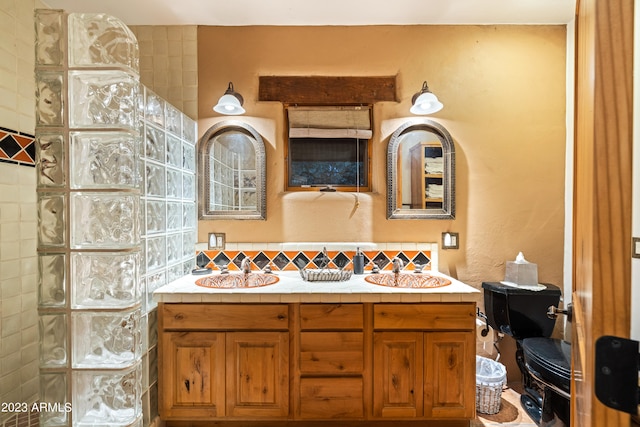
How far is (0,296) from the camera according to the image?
5.20ft

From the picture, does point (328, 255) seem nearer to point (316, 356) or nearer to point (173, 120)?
point (316, 356)

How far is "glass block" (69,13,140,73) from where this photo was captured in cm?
119

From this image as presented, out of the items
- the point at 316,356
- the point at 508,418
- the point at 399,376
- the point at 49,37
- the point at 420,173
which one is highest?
the point at 49,37

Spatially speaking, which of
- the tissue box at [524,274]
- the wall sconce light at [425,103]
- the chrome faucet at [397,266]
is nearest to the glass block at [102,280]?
the chrome faucet at [397,266]

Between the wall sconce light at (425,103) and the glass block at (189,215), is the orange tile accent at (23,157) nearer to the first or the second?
the glass block at (189,215)

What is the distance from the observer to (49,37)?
46.2 inches

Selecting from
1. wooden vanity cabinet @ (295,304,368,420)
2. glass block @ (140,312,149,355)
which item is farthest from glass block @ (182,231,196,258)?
wooden vanity cabinet @ (295,304,368,420)

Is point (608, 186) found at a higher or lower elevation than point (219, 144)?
lower

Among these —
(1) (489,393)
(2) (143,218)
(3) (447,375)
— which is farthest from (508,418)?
(2) (143,218)

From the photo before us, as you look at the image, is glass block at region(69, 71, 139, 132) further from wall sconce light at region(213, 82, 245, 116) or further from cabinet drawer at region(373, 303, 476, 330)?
cabinet drawer at region(373, 303, 476, 330)

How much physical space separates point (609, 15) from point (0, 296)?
2.61 meters

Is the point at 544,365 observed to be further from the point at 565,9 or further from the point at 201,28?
the point at 201,28

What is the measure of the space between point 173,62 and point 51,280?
1.65 meters

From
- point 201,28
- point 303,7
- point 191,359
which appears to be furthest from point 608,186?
point 201,28
